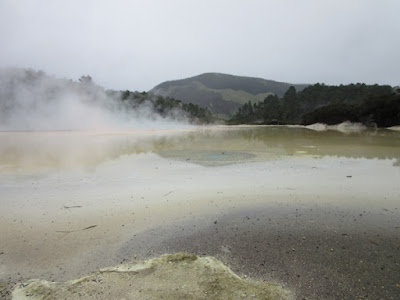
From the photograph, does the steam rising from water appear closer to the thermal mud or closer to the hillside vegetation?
the hillside vegetation

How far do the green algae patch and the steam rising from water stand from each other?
3975 cm

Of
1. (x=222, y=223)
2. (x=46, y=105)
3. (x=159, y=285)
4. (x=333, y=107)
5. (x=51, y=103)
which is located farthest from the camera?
(x=333, y=107)

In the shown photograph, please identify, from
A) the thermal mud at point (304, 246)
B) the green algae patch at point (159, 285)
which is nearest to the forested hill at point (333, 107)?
the thermal mud at point (304, 246)

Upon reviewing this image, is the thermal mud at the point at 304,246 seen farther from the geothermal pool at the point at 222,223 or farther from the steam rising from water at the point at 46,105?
the steam rising from water at the point at 46,105

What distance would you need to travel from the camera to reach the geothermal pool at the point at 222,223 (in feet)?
12.1

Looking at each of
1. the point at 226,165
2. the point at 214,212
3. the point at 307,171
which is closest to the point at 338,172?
the point at 307,171

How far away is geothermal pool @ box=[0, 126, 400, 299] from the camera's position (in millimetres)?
3674

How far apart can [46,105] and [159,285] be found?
4747 cm

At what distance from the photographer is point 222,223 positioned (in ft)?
17.3

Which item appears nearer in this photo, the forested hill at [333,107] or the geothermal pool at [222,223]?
the geothermal pool at [222,223]

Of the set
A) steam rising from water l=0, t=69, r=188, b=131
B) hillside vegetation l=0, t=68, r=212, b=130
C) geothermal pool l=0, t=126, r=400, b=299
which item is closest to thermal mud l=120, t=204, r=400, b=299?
geothermal pool l=0, t=126, r=400, b=299

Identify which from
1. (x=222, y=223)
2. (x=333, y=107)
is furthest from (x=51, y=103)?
(x=333, y=107)

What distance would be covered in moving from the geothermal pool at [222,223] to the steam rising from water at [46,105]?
116ft

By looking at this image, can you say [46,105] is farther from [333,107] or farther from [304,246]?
[333,107]
